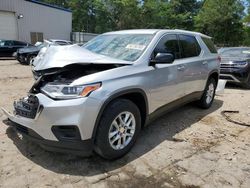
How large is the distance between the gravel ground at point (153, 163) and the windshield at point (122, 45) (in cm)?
135

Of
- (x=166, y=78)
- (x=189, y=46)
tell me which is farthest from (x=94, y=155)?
(x=189, y=46)

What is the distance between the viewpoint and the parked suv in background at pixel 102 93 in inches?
120

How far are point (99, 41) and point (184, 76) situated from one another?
5.34ft

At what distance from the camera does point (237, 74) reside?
28.7 feet

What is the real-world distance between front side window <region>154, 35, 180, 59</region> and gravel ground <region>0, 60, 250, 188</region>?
52.9 inches

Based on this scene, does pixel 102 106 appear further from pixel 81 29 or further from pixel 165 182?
pixel 81 29

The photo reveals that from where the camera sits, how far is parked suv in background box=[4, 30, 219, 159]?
10.0 ft

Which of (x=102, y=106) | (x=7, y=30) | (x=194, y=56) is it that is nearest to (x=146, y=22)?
(x=7, y=30)

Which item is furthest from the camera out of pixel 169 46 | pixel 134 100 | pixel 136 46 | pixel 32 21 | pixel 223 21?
pixel 223 21

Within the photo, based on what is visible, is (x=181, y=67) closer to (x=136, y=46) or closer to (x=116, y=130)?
(x=136, y=46)

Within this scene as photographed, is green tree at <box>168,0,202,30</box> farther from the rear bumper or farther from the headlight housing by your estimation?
the rear bumper

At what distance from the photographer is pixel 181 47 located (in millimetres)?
4930

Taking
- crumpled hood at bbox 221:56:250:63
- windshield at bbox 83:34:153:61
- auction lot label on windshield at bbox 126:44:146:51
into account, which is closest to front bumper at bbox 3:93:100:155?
windshield at bbox 83:34:153:61

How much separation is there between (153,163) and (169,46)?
2035mm
